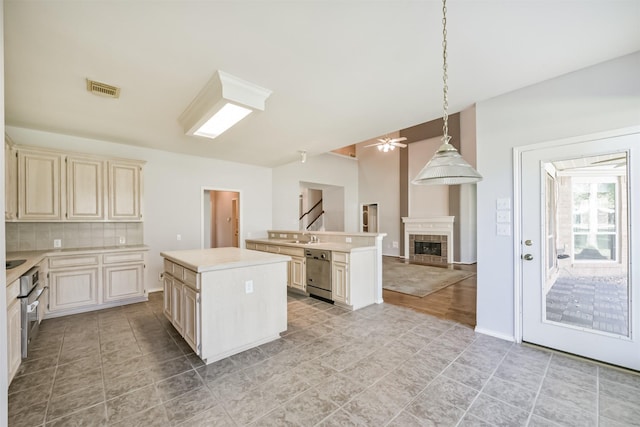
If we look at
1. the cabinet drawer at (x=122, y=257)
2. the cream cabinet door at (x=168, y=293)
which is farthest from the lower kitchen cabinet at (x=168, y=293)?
the cabinet drawer at (x=122, y=257)

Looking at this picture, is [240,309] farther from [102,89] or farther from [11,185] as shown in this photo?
[11,185]

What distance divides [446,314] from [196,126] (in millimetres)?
3976

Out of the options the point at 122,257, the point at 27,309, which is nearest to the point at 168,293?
the point at 27,309

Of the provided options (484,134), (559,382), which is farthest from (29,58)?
(559,382)

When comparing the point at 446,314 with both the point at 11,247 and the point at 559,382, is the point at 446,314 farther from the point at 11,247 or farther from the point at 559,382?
the point at 11,247

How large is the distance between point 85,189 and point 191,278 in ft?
9.02

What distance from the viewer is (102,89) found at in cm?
263

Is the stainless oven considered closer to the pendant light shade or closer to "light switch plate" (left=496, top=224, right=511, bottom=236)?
the pendant light shade

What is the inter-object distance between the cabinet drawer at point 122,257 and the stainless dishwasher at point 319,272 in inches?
101

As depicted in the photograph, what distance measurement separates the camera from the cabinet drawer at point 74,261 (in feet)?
11.5

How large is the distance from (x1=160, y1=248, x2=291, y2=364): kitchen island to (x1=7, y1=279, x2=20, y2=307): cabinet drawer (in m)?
1.16

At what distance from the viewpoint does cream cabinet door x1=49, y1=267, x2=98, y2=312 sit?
350 centimetres

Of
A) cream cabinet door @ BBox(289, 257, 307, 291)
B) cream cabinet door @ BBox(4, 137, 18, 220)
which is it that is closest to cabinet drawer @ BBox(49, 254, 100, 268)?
cream cabinet door @ BBox(4, 137, 18, 220)

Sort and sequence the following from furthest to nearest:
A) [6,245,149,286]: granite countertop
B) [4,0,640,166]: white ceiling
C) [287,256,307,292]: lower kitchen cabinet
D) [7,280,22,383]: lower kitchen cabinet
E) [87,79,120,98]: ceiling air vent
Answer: [287,256,307,292]: lower kitchen cabinet
[87,79,120,98]: ceiling air vent
[6,245,149,286]: granite countertop
[7,280,22,383]: lower kitchen cabinet
[4,0,640,166]: white ceiling
